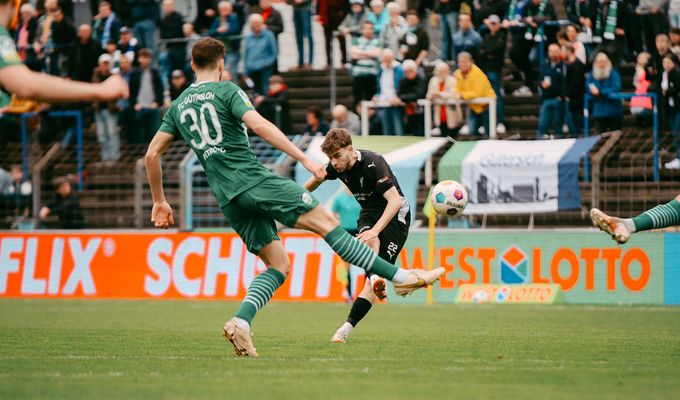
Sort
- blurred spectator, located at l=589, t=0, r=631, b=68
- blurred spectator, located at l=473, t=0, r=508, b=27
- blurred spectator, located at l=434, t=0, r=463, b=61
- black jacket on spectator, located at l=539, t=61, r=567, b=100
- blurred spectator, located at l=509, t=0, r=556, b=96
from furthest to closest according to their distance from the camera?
blurred spectator, located at l=434, t=0, r=463, b=61, blurred spectator, located at l=473, t=0, r=508, b=27, blurred spectator, located at l=509, t=0, r=556, b=96, blurred spectator, located at l=589, t=0, r=631, b=68, black jacket on spectator, located at l=539, t=61, r=567, b=100

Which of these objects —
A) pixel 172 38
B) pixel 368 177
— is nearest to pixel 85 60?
pixel 172 38

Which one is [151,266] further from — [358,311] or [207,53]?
[207,53]

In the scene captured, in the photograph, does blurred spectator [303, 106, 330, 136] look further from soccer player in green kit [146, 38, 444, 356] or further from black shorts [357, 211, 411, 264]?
soccer player in green kit [146, 38, 444, 356]

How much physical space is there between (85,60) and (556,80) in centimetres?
1032

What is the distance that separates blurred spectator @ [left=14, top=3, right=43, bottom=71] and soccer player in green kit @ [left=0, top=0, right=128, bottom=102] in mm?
20317

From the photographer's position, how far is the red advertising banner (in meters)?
22.7

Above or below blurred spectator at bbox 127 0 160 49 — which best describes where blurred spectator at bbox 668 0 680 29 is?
above

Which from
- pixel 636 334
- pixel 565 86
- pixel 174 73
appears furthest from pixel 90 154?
pixel 636 334

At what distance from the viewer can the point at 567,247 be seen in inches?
831

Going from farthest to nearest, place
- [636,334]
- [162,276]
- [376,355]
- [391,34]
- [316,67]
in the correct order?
1. [316,67]
2. [391,34]
3. [162,276]
4. [636,334]
5. [376,355]

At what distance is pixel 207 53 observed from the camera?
10.5 m

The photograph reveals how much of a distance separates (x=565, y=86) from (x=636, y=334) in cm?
1085

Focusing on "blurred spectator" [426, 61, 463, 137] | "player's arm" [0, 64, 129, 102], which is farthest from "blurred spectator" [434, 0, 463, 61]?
"player's arm" [0, 64, 129, 102]

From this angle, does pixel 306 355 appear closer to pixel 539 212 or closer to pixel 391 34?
pixel 539 212
